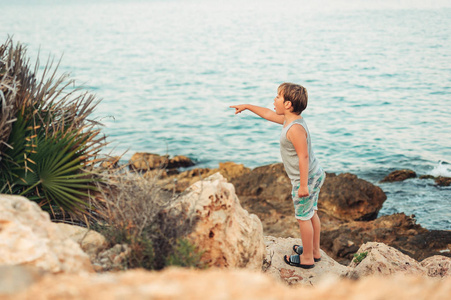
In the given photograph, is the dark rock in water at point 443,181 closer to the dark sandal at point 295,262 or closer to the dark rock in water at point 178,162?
the dark rock in water at point 178,162

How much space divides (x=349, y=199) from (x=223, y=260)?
4.92 meters

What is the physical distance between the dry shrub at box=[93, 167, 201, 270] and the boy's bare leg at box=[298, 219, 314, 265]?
5.54 feet

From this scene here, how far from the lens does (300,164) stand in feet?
15.5

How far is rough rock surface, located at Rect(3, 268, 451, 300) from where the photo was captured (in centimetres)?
208

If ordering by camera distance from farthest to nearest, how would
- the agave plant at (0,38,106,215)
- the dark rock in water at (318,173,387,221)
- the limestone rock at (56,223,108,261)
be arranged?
the dark rock in water at (318,173,387,221), the agave plant at (0,38,106,215), the limestone rock at (56,223,108,261)

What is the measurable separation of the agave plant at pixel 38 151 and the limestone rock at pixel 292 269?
192 centimetres

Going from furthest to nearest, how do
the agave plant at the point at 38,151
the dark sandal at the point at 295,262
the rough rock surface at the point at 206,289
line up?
the dark sandal at the point at 295,262
the agave plant at the point at 38,151
the rough rock surface at the point at 206,289

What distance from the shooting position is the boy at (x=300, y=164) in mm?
4727

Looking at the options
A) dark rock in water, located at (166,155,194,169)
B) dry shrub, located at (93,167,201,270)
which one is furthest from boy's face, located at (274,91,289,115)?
dark rock in water, located at (166,155,194,169)

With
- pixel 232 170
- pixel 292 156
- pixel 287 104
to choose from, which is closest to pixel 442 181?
pixel 232 170

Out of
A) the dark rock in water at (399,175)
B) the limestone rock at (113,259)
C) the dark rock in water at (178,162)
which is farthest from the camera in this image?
the dark rock in water at (178,162)

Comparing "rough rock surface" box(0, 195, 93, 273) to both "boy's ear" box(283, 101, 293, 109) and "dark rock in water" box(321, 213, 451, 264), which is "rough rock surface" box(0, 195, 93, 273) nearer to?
"boy's ear" box(283, 101, 293, 109)

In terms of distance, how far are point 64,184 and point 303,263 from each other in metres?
2.53

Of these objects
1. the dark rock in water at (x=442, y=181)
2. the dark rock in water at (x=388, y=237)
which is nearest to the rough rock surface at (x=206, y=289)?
the dark rock in water at (x=388, y=237)
